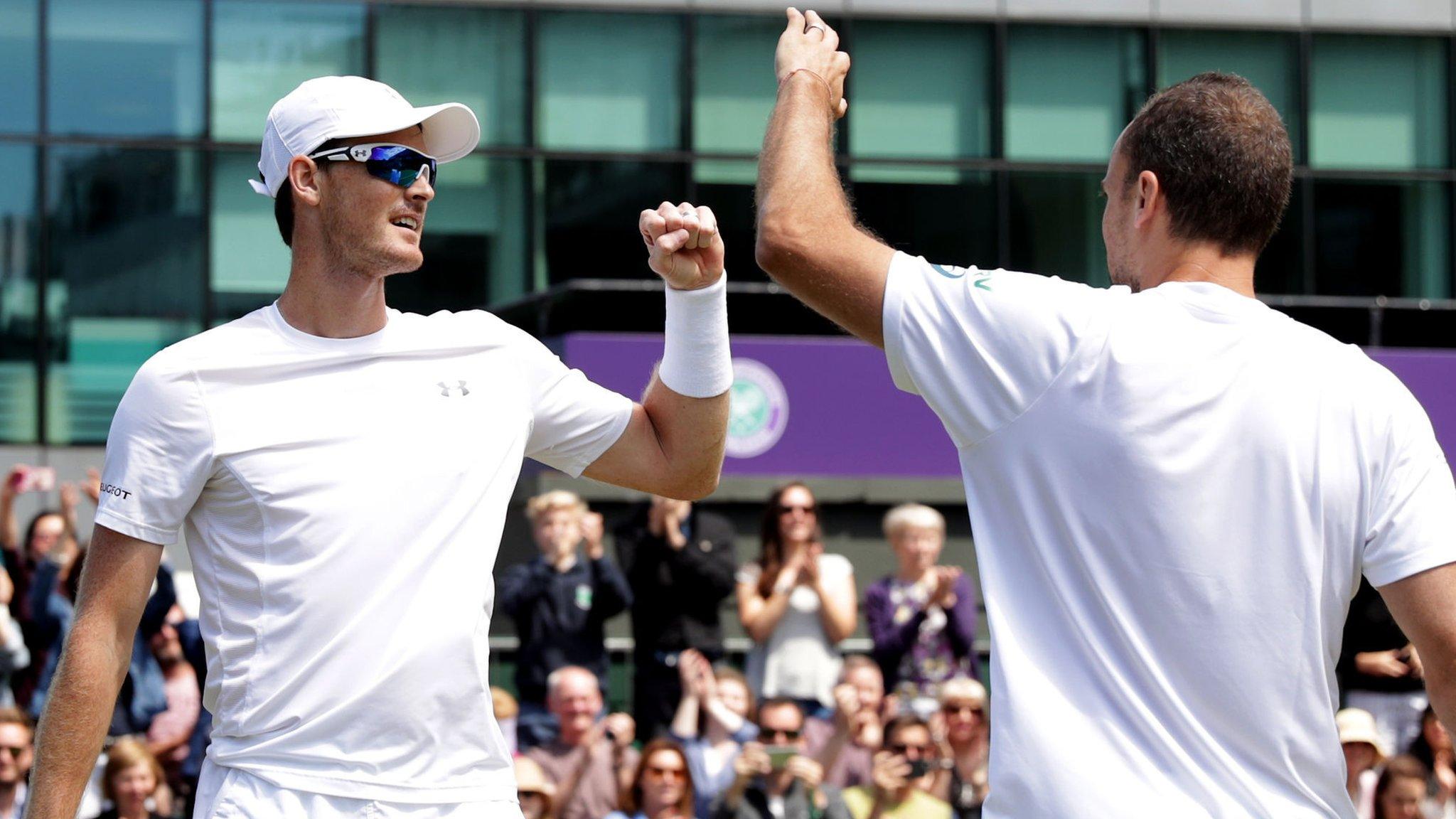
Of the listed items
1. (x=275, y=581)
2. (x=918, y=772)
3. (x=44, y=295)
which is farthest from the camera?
(x=44, y=295)

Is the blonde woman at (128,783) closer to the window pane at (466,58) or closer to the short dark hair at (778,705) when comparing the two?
the short dark hair at (778,705)

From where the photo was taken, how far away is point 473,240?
17.0m

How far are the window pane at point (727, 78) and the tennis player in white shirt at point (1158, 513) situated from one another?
47.7 feet

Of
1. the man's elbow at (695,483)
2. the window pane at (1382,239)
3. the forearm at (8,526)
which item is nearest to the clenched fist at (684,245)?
the man's elbow at (695,483)

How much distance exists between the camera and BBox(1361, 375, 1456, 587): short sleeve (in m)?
2.80

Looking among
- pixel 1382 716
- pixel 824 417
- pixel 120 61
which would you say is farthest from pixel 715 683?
pixel 120 61

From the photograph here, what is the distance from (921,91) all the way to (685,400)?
14.1 metres

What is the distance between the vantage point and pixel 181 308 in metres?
16.8

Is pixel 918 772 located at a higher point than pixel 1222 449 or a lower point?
lower

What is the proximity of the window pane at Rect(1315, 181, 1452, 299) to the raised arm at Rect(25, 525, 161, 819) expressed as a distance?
1608cm

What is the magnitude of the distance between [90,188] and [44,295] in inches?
41.0

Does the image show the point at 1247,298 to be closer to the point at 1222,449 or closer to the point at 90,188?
the point at 1222,449

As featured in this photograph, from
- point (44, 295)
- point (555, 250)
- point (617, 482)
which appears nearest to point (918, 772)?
point (617, 482)

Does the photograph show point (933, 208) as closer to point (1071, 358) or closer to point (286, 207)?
point (286, 207)
